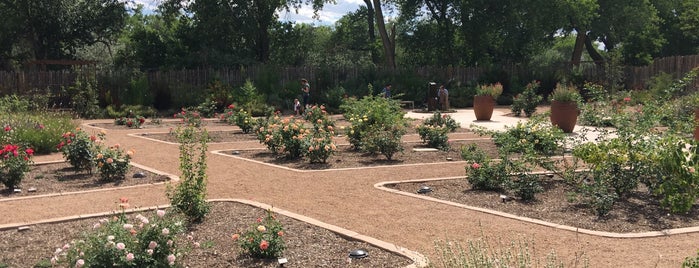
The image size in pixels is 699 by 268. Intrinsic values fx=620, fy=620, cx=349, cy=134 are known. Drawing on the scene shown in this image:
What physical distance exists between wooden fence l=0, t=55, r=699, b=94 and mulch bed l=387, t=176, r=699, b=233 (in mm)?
17392

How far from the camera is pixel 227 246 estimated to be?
5.15m

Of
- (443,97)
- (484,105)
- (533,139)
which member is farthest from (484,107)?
(533,139)

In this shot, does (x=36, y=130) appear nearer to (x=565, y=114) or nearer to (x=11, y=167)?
(x=11, y=167)

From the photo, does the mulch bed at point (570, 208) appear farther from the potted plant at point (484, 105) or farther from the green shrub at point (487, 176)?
the potted plant at point (484, 105)

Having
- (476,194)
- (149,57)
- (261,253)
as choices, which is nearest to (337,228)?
(261,253)

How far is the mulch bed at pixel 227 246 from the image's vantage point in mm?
4738

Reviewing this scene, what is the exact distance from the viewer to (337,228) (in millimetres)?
5672

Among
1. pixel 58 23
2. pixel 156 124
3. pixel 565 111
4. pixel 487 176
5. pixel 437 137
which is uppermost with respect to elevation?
pixel 58 23

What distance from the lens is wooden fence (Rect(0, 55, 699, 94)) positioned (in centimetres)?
2138

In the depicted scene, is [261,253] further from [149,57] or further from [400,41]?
[400,41]

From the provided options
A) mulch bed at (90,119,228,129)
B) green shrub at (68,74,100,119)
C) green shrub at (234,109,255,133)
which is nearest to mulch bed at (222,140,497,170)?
green shrub at (234,109,255,133)

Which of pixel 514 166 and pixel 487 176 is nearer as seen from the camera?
pixel 514 166

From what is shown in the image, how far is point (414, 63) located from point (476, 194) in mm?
31191

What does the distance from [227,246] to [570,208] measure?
146 inches
